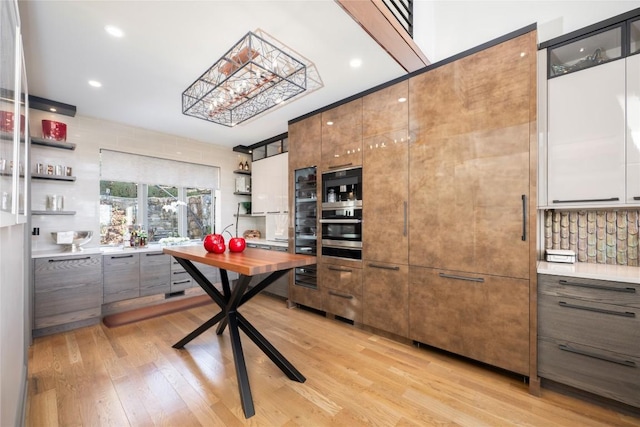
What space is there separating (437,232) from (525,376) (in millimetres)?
1184

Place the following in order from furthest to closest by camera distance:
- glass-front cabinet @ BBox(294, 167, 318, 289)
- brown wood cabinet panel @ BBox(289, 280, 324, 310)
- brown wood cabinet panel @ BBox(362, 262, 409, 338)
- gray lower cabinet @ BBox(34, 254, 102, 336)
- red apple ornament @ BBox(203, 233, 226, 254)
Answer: glass-front cabinet @ BBox(294, 167, 318, 289) → brown wood cabinet panel @ BBox(289, 280, 324, 310) → gray lower cabinet @ BBox(34, 254, 102, 336) → brown wood cabinet panel @ BBox(362, 262, 409, 338) → red apple ornament @ BBox(203, 233, 226, 254)

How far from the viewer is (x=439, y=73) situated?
2.36 meters

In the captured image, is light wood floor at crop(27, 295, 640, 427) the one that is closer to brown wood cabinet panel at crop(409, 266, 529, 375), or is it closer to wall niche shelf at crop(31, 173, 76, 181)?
brown wood cabinet panel at crop(409, 266, 529, 375)

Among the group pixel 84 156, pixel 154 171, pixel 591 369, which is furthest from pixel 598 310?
pixel 84 156

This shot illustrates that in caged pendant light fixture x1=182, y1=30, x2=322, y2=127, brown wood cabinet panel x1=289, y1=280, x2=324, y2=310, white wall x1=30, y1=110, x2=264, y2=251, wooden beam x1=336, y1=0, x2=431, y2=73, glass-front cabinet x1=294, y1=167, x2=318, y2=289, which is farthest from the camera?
glass-front cabinet x1=294, y1=167, x2=318, y2=289

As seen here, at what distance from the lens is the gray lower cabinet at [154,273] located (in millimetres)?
3529

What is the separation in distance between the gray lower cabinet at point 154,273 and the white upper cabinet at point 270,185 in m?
1.60

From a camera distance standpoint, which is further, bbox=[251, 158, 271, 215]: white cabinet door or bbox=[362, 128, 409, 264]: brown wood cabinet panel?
bbox=[251, 158, 271, 215]: white cabinet door

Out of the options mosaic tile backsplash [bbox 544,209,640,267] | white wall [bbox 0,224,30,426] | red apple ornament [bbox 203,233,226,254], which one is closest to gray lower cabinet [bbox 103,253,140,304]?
red apple ornament [bbox 203,233,226,254]

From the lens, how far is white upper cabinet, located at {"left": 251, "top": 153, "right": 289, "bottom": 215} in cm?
418

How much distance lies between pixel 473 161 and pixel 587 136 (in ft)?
2.26

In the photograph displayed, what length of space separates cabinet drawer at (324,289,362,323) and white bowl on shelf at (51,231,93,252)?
2.93m

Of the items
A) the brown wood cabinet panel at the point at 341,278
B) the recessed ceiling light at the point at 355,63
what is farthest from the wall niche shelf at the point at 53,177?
the recessed ceiling light at the point at 355,63

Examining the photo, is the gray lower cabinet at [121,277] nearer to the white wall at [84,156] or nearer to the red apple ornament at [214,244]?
the white wall at [84,156]
